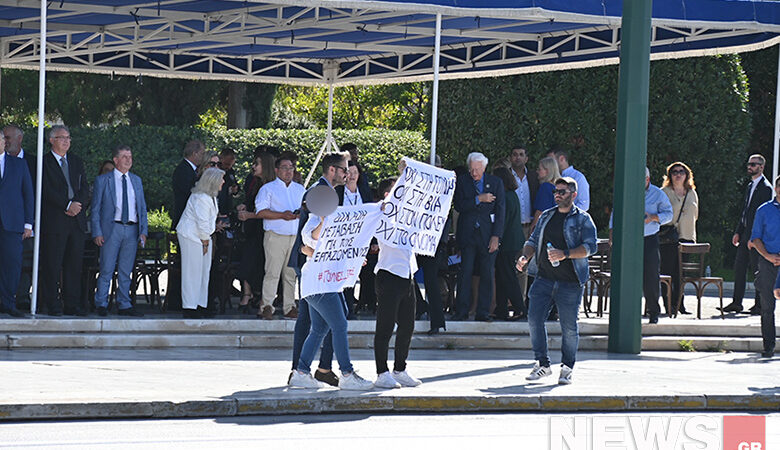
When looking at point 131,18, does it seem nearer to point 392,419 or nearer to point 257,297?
point 257,297

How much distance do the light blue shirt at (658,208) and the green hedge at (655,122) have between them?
A: 11.2 meters

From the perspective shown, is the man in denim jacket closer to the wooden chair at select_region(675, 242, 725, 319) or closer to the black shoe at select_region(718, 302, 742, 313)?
the wooden chair at select_region(675, 242, 725, 319)

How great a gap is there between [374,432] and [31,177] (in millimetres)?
6335

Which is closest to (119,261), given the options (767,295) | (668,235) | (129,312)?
(129,312)

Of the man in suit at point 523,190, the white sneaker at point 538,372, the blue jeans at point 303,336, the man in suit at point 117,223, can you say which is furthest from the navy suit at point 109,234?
the white sneaker at point 538,372

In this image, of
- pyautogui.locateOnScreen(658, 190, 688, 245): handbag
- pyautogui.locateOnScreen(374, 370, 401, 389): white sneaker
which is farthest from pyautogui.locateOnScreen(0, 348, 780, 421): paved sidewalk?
pyautogui.locateOnScreen(658, 190, 688, 245): handbag

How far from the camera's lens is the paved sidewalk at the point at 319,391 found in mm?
10930

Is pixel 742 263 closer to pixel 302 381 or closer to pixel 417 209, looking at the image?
pixel 417 209

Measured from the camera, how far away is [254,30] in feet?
64.1

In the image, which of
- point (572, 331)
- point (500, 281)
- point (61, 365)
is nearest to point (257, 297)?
point (500, 281)

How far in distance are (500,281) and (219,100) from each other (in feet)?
69.3

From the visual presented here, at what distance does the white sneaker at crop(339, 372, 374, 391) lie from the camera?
1181 centimetres

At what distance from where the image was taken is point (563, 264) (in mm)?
12617

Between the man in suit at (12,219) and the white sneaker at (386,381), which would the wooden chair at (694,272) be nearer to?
the white sneaker at (386,381)
